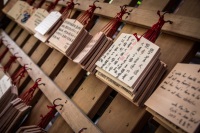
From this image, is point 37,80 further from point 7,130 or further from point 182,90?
point 182,90

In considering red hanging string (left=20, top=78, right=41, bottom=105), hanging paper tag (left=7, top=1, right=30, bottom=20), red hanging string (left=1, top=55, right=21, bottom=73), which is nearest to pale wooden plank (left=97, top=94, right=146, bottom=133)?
red hanging string (left=20, top=78, right=41, bottom=105)

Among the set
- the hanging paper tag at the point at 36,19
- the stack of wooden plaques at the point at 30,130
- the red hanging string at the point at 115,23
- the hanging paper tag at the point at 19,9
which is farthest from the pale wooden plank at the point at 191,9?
the hanging paper tag at the point at 19,9

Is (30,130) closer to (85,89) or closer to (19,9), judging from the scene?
(85,89)

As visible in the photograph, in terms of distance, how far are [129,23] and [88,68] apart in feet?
1.77

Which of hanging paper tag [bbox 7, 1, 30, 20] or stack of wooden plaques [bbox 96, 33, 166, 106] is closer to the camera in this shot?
stack of wooden plaques [bbox 96, 33, 166, 106]

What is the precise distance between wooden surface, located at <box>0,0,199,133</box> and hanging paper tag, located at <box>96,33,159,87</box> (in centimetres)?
21

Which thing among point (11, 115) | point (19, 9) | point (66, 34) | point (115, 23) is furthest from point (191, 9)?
point (19, 9)

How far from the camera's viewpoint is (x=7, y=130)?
7.84 ft

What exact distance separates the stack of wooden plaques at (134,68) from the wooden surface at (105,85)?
0.14m

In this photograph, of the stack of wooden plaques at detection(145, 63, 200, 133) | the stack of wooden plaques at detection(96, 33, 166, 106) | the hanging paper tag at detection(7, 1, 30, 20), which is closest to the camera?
the stack of wooden plaques at detection(145, 63, 200, 133)

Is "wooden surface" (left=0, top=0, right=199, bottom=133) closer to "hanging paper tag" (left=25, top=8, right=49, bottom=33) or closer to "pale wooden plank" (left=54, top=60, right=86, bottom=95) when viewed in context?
"pale wooden plank" (left=54, top=60, right=86, bottom=95)

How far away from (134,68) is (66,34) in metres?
1.08

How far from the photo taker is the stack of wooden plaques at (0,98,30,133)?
7.91ft

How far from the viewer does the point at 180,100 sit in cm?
122
